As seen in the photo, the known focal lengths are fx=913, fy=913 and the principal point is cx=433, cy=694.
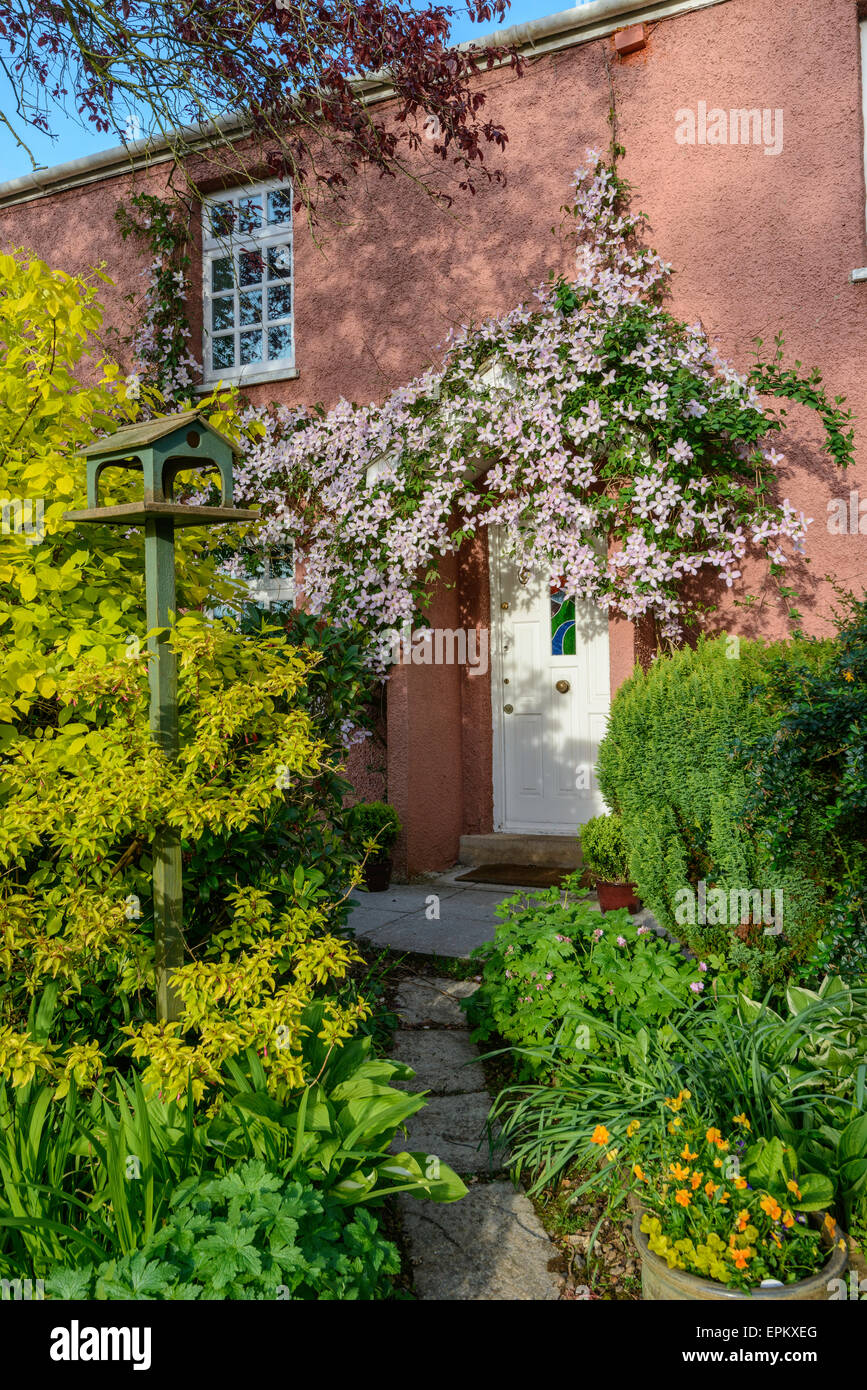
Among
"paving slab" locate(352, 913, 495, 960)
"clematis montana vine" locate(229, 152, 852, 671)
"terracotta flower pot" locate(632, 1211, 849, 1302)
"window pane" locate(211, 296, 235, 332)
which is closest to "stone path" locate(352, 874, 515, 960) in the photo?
"paving slab" locate(352, 913, 495, 960)

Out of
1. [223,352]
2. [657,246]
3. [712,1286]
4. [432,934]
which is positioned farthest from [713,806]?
[223,352]

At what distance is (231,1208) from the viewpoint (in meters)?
1.76

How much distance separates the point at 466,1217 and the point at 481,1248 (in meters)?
0.14

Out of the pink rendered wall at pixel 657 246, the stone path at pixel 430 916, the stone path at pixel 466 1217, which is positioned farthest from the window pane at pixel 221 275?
the stone path at pixel 466 1217

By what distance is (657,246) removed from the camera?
6.17m

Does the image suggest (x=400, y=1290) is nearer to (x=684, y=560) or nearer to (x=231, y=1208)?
(x=231, y=1208)

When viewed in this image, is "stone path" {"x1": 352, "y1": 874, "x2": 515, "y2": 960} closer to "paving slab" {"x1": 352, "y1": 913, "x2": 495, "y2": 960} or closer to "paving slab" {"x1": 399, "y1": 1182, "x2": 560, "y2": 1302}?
"paving slab" {"x1": 352, "y1": 913, "x2": 495, "y2": 960}

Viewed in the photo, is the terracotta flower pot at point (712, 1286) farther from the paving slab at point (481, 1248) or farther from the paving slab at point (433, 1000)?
the paving slab at point (433, 1000)

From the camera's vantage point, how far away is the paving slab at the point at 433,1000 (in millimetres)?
3926

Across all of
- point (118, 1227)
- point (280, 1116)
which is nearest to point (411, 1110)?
point (280, 1116)

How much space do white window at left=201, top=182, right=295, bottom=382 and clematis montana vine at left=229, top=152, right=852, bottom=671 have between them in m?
1.59

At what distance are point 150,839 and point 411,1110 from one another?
97cm

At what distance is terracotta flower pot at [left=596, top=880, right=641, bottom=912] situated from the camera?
5.20m

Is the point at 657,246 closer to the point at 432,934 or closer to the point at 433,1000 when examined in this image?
the point at 432,934
